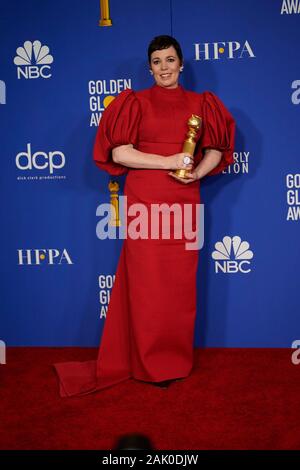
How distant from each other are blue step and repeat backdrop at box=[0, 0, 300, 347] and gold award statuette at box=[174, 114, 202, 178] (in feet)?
2.08

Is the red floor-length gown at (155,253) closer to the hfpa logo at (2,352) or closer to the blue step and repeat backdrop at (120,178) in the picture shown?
the blue step and repeat backdrop at (120,178)

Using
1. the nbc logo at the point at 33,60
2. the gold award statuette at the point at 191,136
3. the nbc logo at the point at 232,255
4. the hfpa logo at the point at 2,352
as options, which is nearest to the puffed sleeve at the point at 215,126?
the gold award statuette at the point at 191,136

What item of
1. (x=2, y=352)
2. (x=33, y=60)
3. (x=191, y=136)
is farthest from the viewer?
(x=2, y=352)

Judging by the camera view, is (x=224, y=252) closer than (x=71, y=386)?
No

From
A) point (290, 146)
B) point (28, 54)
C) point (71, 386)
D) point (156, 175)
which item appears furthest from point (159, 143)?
point (71, 386)

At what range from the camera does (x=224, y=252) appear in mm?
3449

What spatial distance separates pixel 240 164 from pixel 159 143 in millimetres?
736

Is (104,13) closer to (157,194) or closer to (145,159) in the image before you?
(145,159)

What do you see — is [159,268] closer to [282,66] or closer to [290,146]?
[290,146]

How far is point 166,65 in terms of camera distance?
9.30ft

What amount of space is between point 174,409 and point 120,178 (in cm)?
160

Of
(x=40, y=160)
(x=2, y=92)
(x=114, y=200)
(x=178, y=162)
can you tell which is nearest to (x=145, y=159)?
(x=178, y=162)

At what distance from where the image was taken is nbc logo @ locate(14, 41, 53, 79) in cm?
339

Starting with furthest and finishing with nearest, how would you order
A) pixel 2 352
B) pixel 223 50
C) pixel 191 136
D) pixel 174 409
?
pixel 2 352 → pixel 223 50 → pixel 191 136 → pixel 174 409
